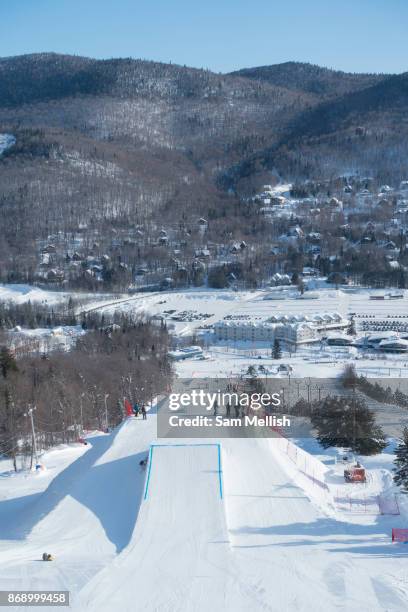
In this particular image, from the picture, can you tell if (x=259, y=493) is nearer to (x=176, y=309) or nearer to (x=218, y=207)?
(x=176, y=309)

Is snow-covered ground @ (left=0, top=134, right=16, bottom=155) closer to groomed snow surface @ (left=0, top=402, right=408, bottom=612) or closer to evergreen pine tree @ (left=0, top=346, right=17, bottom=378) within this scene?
evergreen pine tree @ (left=0, top=346, right=17, bottom=378)

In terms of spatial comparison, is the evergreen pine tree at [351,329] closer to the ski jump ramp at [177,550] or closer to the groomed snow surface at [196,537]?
the groomed snow surface at [196,537]

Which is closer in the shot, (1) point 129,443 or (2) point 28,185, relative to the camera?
(1) point 129,443

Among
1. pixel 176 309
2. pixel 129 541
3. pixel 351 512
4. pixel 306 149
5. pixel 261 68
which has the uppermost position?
pixel 261 68

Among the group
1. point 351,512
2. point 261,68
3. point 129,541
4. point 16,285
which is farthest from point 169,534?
point 261,68

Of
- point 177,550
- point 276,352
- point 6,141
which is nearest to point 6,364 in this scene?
point 276,352
